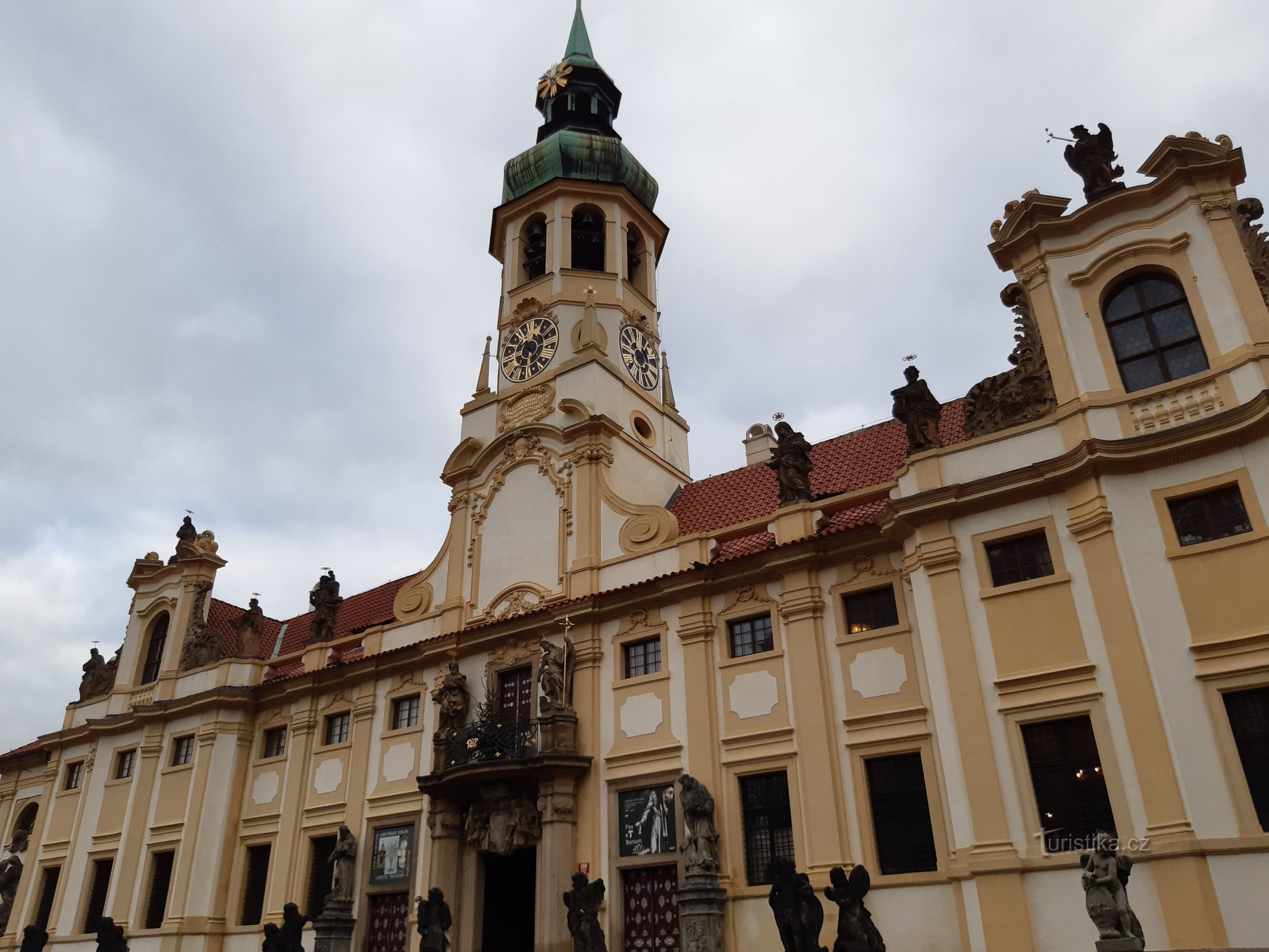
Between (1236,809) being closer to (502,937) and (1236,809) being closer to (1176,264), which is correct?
(1176,264)

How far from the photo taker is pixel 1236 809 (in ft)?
40.8

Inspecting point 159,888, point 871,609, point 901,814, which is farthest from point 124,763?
point 901,814

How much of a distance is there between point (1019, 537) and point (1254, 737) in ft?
13.8

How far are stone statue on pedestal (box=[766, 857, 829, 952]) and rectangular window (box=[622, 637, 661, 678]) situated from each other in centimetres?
670

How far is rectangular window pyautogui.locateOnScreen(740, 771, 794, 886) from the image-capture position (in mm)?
16781

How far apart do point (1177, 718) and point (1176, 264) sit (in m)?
7.41

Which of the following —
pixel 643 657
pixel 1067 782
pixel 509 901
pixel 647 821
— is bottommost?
pixel 509 901

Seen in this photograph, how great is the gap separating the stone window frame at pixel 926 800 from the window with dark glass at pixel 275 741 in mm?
16062

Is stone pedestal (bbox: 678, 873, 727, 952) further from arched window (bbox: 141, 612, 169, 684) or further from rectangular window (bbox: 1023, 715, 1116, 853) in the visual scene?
arched window (bbox: 141, 612, 169, 684)

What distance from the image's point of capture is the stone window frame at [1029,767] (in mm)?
13250

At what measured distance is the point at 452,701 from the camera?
835 inches

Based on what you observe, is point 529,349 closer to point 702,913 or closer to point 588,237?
point 588,237

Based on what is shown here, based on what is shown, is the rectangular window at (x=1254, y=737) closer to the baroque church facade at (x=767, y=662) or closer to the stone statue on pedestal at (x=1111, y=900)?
the baroque church facade at (x=767, y=662)

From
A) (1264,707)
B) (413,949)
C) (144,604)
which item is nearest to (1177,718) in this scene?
(1264,707)
